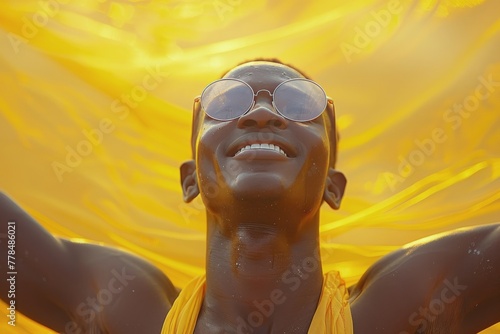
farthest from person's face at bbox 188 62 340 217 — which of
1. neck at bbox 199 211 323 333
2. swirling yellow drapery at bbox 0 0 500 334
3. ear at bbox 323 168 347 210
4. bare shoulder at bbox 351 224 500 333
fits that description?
swirling yellow drapery at bbox 0 0 500 334

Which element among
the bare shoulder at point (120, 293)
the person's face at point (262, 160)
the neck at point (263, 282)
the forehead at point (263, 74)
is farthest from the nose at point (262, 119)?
the bare shoulder at point (120, 293)

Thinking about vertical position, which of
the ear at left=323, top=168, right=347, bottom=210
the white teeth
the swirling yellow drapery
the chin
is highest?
the white teeth

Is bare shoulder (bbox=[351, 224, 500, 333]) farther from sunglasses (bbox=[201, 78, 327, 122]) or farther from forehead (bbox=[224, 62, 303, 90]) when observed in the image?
forehead (bbox=[224, 62, 303, 90])

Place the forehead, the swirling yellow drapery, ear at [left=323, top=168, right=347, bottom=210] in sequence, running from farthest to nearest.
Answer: the swirling yellow drapery
ear at [left=323, top=168, right=347, bottom=210]
the forehead

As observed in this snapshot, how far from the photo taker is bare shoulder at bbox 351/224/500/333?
348cm

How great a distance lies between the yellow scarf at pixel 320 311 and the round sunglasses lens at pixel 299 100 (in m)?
0.71

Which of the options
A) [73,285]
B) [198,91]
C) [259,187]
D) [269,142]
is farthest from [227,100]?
[198,91]

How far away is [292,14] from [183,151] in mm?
1079

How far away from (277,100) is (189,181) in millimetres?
646

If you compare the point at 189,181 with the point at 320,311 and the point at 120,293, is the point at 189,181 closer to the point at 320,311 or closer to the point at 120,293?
the point at 120,293

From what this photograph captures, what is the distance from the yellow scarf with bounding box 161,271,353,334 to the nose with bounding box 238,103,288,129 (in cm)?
70

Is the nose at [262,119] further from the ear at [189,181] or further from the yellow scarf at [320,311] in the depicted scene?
the yellow scarf at [320,311]

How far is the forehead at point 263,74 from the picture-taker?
374cm

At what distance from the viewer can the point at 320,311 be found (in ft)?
11.3
